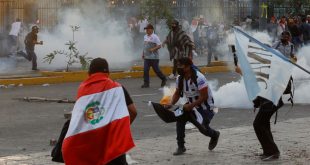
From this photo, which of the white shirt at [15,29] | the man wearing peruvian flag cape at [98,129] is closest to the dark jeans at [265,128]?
the man wearing peruvian flag cape at [98,129]

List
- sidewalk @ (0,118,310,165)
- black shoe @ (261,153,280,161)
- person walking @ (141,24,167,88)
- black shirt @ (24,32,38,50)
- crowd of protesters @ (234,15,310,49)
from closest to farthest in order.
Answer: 1. sidewalk @ (0,118,310,165)
2. black shoe @ (261,153,280,161)
3. person walking @ (141,24,167,88)
4. black shirt @ (24,32,38,50)
5. crowd of protesters @ (234,15,310,49)

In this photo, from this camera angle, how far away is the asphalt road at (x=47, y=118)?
400 inches

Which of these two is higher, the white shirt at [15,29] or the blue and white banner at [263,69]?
the white shirt at [15,29]

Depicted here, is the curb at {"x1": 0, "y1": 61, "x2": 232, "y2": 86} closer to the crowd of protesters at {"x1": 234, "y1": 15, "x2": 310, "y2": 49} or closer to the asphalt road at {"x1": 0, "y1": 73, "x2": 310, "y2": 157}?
the asphalt road at {"x1": 0, "y1": 73, "x2": 310, "y2": 157}

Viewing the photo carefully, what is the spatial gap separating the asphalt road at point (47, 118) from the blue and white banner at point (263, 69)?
2.19m

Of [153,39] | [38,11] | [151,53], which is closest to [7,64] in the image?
[38,11]

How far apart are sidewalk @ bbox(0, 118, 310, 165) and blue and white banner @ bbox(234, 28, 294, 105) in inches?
30.8

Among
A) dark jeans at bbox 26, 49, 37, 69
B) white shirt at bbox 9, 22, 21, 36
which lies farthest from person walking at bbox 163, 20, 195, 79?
white shirt at bbox 9, 22, 21, 36

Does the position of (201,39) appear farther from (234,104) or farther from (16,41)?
(234,104)

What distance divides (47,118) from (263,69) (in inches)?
192

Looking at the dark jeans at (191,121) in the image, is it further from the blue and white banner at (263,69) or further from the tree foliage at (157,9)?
the tree foliage at (157,9)

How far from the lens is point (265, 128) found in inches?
355

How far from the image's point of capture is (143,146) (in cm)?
957

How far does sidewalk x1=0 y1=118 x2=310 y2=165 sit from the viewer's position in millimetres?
8664
